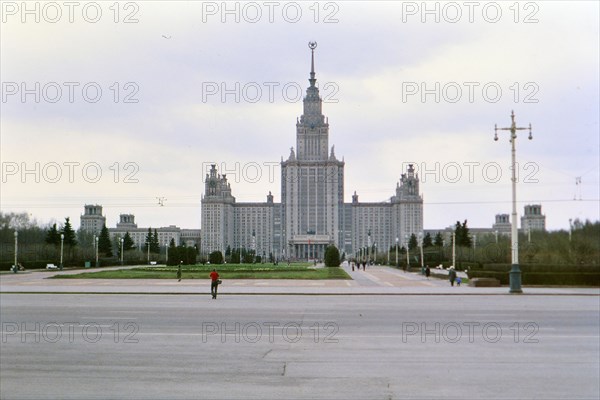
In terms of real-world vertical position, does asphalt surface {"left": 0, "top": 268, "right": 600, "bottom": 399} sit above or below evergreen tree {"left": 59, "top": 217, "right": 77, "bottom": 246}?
below

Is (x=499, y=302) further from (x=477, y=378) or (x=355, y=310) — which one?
(x=477, y=378)

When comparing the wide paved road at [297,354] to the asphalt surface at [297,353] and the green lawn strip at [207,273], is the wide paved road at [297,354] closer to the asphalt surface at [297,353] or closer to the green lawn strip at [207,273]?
the asphalt surface at [297,353]

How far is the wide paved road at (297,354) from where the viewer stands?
9.92m

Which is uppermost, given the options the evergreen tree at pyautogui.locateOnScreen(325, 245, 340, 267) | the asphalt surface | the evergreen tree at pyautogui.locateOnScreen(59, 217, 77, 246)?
the evergreen tree at pyautogui.locateOnScreen(59, 217, 77, 246)

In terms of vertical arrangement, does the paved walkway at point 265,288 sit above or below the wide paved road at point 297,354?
below

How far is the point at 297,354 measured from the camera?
1278 cm

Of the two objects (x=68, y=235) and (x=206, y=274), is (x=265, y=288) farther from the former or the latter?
(x=68, y=235)

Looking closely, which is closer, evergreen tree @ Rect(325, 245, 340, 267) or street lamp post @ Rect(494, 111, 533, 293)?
street lamp post @ Rect(494, 111, 533, 293)

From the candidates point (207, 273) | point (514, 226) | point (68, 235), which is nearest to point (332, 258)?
point (207, 273)

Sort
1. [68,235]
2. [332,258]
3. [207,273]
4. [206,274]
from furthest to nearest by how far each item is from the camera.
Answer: [68,235] < [332,258] < [207,273] < [206,274]

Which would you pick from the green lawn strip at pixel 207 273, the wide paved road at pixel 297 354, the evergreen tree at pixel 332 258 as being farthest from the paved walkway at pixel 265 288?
the evergreen tree at pixel 332 258

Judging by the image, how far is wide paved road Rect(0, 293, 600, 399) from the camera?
992 centimetres

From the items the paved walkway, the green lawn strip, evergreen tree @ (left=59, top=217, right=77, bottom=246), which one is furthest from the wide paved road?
evergreen tree @ (left=59, top=217, right=77, bottom=246)

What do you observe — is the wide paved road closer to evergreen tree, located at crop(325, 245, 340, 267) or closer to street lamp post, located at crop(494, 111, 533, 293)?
street lamp post, located at crop(494, 111, 533, 293)
